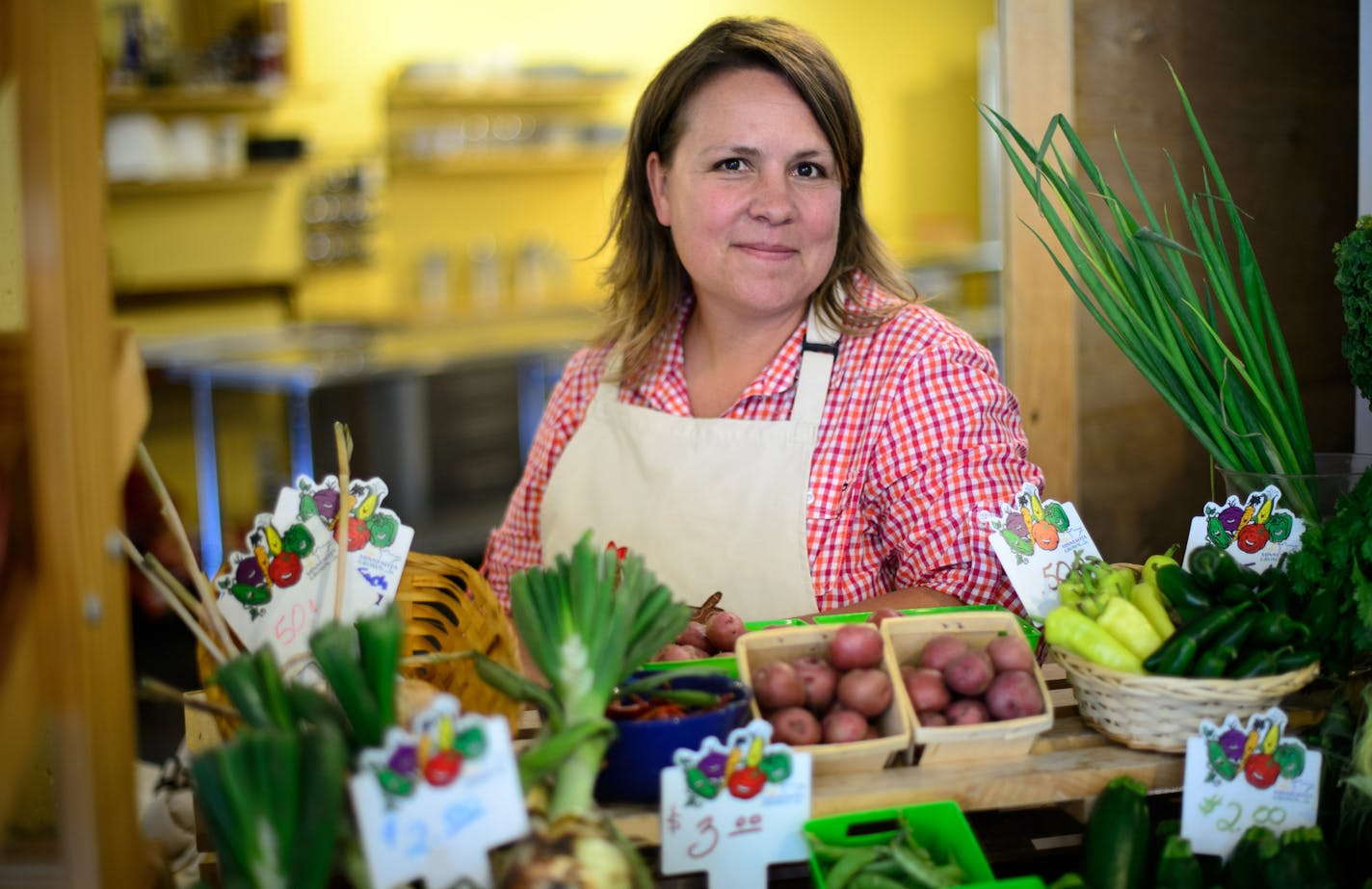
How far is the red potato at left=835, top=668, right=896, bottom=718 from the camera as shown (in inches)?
57.5

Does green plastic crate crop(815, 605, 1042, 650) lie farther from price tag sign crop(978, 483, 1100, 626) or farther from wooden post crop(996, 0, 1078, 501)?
wooden post crop(996, 0, 1078, 501)

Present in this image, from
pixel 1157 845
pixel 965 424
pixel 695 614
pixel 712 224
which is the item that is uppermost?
pixel 712 224

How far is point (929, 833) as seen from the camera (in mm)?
1418

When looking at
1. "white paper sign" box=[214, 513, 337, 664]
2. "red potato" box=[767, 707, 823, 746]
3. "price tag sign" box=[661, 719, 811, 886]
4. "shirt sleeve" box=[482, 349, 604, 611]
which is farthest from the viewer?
"shirt sleeve" box=[482, 349, 604, 611]

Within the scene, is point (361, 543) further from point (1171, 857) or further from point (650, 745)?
point (1171, 857)

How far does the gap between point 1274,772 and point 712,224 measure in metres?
1.22

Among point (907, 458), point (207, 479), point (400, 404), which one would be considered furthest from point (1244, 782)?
point (207, 479)

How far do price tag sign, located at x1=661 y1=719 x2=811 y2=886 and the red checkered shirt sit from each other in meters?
0.76

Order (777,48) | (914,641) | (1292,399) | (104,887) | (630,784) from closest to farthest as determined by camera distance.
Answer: (104,887), (630,784), (914,641), (1292,399), (777,48)

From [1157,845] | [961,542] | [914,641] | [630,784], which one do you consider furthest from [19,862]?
[961,542]

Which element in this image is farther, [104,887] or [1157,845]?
[1157,845]

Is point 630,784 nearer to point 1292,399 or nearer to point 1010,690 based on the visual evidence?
point 1010,690

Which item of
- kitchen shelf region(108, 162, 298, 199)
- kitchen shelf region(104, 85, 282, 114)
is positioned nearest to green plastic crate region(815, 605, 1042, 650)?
kitchen shelf region(108, 162, 298, 199)

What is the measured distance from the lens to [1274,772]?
4.70ft
